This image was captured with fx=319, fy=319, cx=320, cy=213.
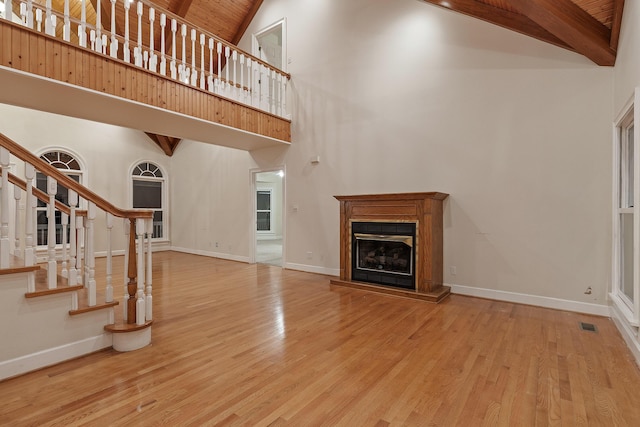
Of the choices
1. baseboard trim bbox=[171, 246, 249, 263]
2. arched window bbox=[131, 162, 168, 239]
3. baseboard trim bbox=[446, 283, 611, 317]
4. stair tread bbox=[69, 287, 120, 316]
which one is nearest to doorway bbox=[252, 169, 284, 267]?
baseboard trim bbox=[171, 246, 249, 263]

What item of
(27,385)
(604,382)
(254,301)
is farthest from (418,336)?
(27,385)

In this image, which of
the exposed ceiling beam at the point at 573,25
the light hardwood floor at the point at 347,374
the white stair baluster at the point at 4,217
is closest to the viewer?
the light hardwood floor at the point at 347,374

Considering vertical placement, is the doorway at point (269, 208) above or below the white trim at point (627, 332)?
above

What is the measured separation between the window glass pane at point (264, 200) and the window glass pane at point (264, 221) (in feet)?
0.70

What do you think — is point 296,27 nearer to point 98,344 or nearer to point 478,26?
point 478,26

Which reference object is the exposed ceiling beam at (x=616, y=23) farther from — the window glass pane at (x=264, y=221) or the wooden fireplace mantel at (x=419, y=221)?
the window glass pane at (x=264, y=221)

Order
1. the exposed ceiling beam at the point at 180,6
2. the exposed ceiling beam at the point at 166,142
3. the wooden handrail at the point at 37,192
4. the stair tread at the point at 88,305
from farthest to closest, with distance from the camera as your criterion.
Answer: the exposed ceiling beam at the point at 166,142
the exposed ceiling beam at the point at 180,6
the wooden handrail at the point at 37,192
the stair tread at the point at 88,305

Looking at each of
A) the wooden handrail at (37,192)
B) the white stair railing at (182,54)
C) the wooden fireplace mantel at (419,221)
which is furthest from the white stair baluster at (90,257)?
the wooden fireplace mantel at (419,221)

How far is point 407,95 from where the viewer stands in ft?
15.8

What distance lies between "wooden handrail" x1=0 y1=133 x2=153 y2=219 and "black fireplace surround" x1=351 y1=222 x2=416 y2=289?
114 inches

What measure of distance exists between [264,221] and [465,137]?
9.34 meters

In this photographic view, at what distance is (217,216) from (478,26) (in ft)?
20.8

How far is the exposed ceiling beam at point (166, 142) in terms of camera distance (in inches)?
342

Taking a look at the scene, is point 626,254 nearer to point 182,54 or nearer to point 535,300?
point 535,300
